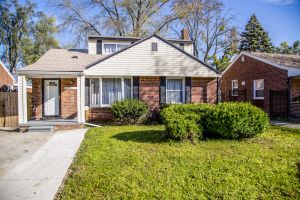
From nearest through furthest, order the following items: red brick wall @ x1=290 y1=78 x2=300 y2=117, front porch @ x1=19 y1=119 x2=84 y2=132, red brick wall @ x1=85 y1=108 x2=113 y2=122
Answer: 1. front porch @ x1=19 y1=119 x2=84 y2=132
2. red brick wall @ x1=85 y1=108 x2=113 y2=122
3. red brick wall @ x1=290 y1=78 x2=300 y2=117

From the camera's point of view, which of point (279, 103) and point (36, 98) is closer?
point (36, 98)

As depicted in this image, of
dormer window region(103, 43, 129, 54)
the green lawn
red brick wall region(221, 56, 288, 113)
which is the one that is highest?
dormer window region(103, 43, 129, 54)

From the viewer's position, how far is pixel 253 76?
64.4 ft

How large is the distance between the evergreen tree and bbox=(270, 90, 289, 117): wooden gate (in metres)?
23.4

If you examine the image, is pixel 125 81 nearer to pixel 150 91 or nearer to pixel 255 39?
pixel 150 91

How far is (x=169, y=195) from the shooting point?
4.13 m

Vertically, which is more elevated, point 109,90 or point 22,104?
point 109,90

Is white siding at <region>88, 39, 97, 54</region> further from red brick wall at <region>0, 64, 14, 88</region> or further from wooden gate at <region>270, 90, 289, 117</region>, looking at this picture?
wooden gate at <region>270, 90, 289, 117</region>

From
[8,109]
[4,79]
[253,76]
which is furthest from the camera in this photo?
[4,79]

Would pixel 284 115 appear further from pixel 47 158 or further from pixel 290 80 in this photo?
pixel 47 158

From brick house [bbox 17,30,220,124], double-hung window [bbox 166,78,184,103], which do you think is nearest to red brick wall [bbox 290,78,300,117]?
brick house [bbox 17,30,220,124]

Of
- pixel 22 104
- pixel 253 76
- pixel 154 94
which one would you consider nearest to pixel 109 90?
pixel 154 94

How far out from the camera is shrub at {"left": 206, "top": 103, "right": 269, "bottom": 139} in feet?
24.7

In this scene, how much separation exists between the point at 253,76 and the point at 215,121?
45.3 feet
